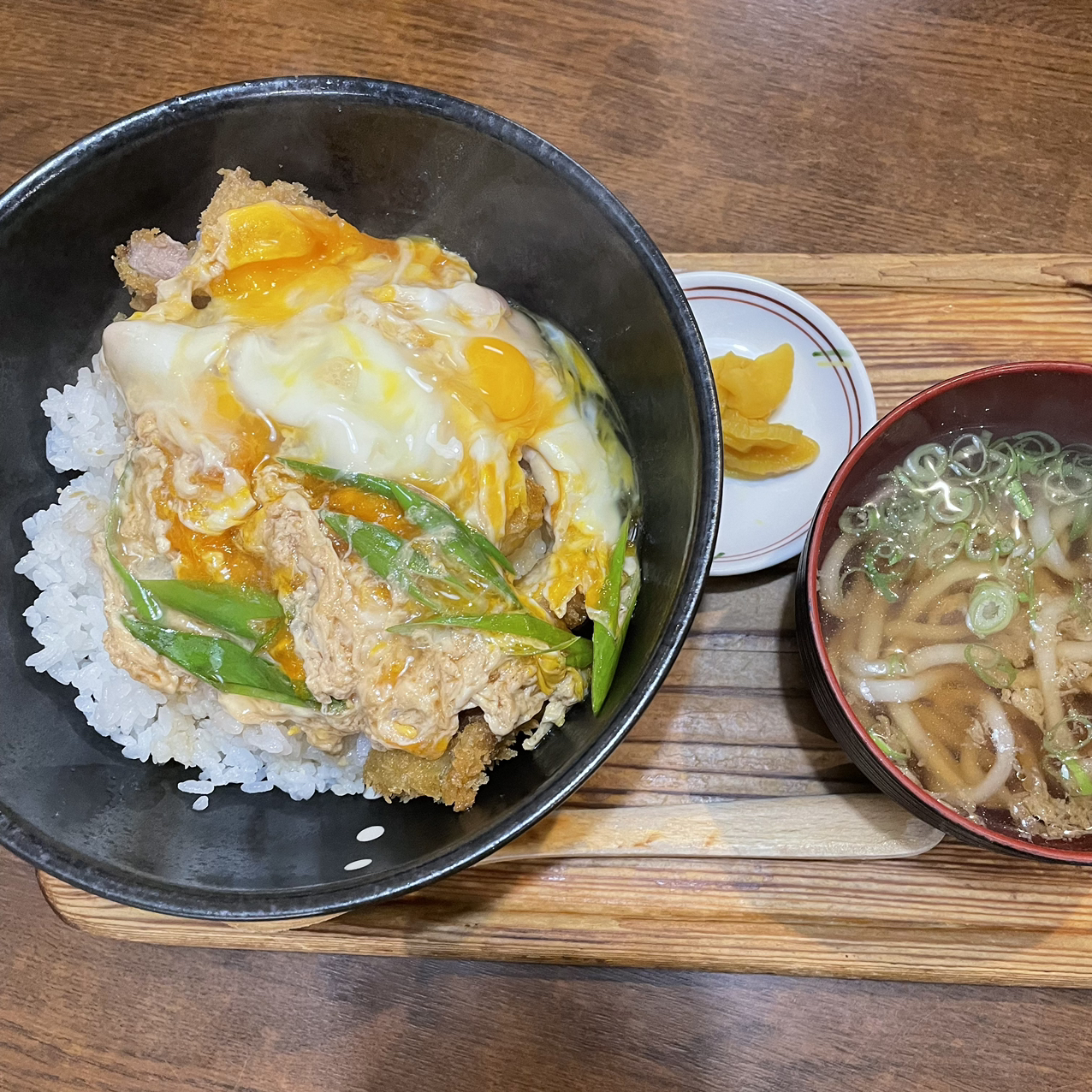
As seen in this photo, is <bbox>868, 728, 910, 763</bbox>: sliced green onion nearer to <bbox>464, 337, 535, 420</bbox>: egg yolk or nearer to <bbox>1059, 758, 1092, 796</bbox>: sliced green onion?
<bbox>1059, 758, 1092, 796</bbox>: sliced green onion

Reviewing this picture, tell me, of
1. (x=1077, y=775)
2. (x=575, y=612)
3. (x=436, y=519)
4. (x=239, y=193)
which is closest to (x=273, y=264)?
(x=239, y=193)

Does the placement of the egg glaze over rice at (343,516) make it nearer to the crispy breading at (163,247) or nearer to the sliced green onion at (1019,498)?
the crispy breading at (163,247)

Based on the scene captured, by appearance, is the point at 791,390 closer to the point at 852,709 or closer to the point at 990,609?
the point at 990,609

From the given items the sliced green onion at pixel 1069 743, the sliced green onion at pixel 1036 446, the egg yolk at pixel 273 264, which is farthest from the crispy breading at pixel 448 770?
the sliced green onion at pixel 1036 446

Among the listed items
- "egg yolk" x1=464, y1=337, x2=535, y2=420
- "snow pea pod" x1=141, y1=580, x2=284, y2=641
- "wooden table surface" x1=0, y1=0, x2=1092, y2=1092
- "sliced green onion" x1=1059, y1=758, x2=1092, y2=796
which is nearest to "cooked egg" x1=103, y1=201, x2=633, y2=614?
"egg yolk" x1=464, y1=337, x2=535, y2=420

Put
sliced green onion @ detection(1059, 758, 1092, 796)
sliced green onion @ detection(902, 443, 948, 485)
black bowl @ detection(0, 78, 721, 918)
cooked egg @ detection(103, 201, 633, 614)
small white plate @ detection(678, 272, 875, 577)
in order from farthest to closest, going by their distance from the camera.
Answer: small white plate @ detection(678, 272, 875, 577)
sliced green onion @ detection(902, 443, 948, 485)
sliced green onion @ detection(1059, 758, 1092, 796)
cooked egg @ detection(103, 201, 633, 614)
black bowl @ detection(0, 78, 721, 918)
